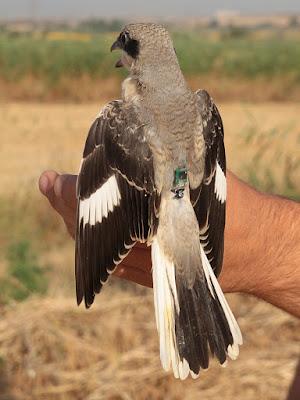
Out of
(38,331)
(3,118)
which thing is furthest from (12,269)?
(3,118)

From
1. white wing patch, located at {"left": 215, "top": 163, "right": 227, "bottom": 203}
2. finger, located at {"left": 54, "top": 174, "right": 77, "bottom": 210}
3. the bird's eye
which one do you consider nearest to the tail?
white wing patch, located at {"left": 215, "top": 163, "right": 227, "bottom": 203}

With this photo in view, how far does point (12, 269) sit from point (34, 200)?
1.82 metres

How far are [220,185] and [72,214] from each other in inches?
27.0

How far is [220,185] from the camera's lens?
2482 mm

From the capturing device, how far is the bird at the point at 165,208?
7.32 ft

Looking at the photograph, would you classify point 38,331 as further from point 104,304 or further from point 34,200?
point 34,200

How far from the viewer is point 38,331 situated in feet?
13.7

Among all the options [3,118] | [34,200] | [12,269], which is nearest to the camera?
[12,269]

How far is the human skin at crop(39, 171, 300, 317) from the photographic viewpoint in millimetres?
2590

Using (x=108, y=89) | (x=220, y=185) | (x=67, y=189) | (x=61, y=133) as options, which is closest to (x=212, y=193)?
(x=220, y=185)

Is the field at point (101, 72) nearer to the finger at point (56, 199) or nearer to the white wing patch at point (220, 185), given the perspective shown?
the finger at point (56, 199)

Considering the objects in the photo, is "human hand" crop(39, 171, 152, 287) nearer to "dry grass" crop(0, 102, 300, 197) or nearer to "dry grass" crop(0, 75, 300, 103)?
"dry grass" crop(0, 102, 300, 197)

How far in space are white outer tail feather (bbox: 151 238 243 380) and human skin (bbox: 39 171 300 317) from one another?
11.2 inches

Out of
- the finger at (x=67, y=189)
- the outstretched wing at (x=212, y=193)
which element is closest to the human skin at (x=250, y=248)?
the finger at (x=67, y=189)
